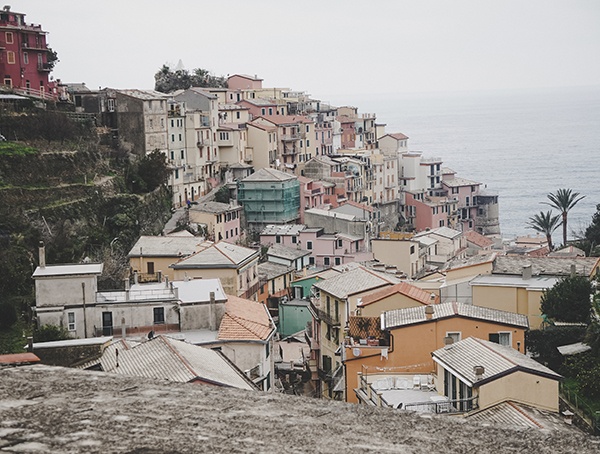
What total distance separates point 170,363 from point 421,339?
900 cm

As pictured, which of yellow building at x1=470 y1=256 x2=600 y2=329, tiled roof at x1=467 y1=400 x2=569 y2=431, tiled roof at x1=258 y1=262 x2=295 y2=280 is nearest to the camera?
tiled roof at x1=467 y1=400 x2=569 y2=431

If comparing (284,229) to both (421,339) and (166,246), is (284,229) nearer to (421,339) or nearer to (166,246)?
(166,246)

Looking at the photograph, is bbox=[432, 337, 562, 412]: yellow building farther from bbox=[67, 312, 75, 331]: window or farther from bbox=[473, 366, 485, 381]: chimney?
bbox=[67, 312, 75, 331]: window

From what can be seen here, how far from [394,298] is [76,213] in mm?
24134

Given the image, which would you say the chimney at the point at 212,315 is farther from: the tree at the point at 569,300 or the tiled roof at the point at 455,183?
the tiled roof at the point at 455,183

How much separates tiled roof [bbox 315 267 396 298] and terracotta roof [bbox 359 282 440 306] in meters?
1.93

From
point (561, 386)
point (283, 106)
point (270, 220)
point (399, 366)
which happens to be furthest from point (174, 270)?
point (283, 106)

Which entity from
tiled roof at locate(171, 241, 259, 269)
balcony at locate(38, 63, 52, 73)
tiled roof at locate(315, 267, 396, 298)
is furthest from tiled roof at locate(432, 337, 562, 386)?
balcony at locate(38, 63, 52, 73)

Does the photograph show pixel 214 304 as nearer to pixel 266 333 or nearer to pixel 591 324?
pixel 266 333

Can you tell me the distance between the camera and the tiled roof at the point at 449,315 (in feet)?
85.5

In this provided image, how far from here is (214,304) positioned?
1200 inches

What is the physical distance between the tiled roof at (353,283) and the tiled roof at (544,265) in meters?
4.22

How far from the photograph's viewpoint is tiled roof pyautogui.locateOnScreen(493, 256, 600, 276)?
34.6 meters

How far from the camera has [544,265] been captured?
3556 centimetres
